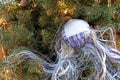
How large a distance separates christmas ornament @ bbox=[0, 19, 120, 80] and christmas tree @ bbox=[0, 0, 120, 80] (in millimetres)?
15

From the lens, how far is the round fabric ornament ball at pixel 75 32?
628 mm

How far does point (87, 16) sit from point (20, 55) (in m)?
0.16

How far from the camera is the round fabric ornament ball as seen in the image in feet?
2.06

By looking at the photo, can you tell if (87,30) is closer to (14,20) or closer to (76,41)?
(76,41)

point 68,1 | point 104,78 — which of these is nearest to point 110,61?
point 104,78

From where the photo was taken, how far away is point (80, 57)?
25.5 inches

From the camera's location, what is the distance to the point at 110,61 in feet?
2.13

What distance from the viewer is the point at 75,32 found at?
0.63 metres

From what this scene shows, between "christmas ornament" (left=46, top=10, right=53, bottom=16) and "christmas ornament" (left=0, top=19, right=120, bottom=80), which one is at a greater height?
"christmas ornament" (left=46, top=10, right=53, bottom=16)

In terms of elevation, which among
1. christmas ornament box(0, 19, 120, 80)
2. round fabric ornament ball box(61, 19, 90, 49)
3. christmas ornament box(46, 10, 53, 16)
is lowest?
christmas ornament box(0, 19, 120, 80)

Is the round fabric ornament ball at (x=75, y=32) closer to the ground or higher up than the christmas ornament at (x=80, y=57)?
higher up

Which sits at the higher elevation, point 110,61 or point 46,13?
point 46,13

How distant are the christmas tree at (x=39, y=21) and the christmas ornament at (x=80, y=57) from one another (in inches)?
0.6

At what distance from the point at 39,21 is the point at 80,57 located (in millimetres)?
115
